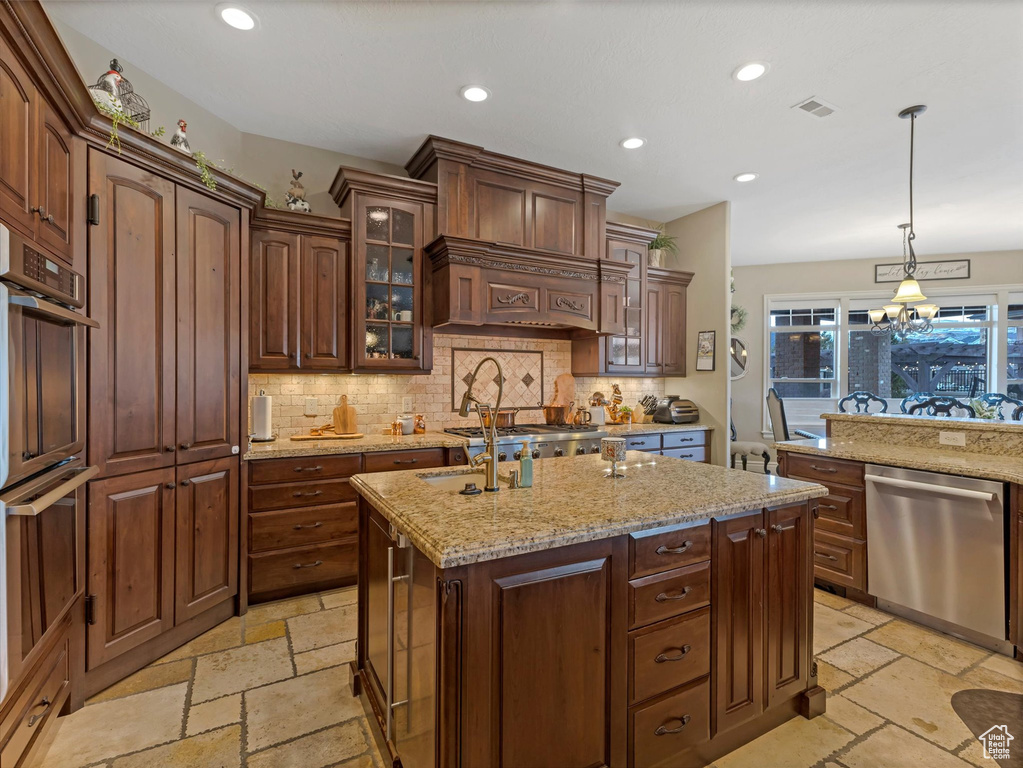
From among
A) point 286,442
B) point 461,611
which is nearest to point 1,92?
point 461,611

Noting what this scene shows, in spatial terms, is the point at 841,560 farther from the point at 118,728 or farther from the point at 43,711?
the point at 43,711

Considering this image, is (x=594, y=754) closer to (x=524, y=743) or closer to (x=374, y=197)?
(x=524, y=743)

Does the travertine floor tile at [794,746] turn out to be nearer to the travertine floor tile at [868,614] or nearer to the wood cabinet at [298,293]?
the travertine floor tile at [868,614]

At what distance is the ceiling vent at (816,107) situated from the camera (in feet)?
9.96

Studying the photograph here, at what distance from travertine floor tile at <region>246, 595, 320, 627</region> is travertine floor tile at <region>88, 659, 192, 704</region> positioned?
438mm

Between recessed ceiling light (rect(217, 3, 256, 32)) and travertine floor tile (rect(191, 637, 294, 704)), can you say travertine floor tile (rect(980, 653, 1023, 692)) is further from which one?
recessed ceiling light (rect(217, 3, 256, 32))

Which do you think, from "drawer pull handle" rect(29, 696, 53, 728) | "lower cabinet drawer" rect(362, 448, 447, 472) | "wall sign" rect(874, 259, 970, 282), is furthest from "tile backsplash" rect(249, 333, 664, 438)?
"wall sign" rect(874, 259, 970, 282)

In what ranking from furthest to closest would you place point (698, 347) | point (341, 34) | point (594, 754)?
point (698, 347), point (341, 34), point (594, 754)

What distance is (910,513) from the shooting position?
271cm

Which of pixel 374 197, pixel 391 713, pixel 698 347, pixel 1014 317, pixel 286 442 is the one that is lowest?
pixel 391 713

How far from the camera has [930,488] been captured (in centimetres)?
261

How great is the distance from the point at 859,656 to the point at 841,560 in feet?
2.44

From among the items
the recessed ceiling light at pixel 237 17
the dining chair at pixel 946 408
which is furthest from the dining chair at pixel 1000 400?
the recessed ceiling light at pixel 237 17

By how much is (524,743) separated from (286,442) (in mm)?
2559
